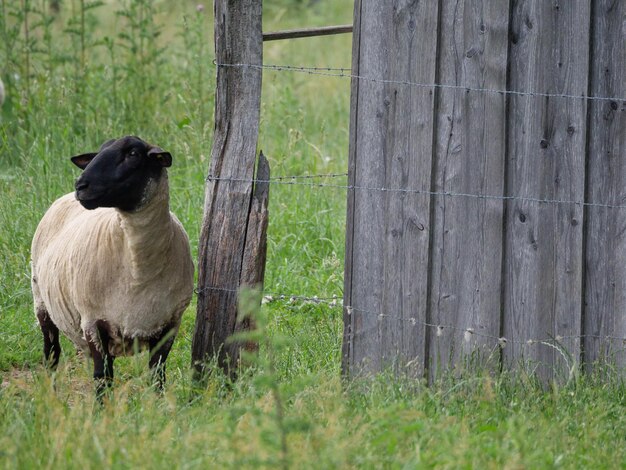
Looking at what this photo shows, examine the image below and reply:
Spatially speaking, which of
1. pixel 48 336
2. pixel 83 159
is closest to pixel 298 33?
pixel 83 159

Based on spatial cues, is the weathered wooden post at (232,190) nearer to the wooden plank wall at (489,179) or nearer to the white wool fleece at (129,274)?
the white wool fleece at (129,274)

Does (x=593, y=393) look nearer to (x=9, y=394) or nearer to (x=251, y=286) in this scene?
(x=251, y=286)

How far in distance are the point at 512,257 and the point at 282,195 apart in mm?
3987

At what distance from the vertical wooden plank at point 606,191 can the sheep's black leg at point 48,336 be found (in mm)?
3334

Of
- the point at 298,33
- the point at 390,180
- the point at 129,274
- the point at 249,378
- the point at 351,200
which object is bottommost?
the point at 249,378

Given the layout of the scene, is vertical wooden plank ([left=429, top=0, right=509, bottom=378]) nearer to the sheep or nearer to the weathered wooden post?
the weathered wooden post

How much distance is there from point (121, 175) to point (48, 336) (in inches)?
67.9

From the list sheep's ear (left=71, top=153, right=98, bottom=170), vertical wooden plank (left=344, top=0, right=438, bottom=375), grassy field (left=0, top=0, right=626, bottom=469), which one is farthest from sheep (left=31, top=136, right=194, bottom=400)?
vertical wooden plank (left=344, top=0, right=438, bottom=375)

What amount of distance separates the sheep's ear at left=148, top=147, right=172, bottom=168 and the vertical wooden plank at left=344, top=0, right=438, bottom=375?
97 centimetres

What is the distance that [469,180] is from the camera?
16.0 ft

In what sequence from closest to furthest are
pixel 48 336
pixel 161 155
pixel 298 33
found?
1. pixel 161 155
2. pixel 298 33
3. pixel 48 336

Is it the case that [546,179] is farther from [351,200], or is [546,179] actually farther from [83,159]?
[83,159]

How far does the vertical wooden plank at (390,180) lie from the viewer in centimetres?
484

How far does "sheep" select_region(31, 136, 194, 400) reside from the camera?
5074mm
